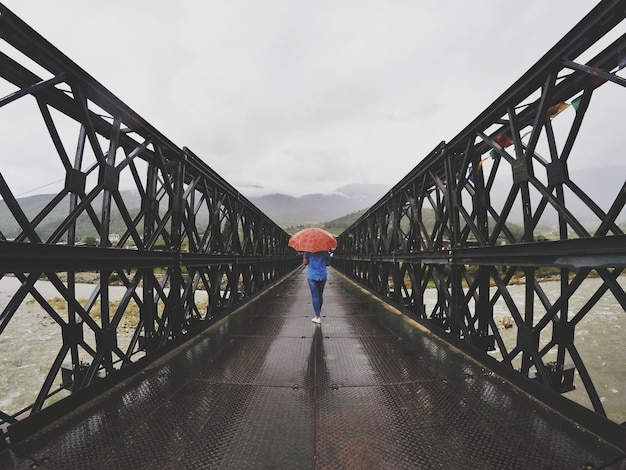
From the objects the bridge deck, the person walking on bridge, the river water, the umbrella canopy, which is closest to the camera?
the bridge deck

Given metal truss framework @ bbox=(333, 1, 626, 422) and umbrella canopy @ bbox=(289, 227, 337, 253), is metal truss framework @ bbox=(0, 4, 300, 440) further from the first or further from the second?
metal truss framework @ bbox=(333, 1, 626, 422)

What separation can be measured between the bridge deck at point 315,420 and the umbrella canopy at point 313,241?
215 centimetres

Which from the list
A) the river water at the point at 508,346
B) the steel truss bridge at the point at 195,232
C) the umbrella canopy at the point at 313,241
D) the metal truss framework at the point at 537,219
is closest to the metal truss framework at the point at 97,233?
the steel truss bridge at the point at 195,232

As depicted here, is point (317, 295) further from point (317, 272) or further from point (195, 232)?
point (195, 232)

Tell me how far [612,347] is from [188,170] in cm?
1439

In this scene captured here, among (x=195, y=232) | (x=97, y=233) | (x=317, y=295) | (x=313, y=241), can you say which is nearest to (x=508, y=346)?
(x=317, y=295)

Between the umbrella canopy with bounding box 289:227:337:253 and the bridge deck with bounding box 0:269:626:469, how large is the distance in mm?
2152

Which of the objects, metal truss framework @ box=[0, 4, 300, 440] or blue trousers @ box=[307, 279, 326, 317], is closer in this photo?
metal truss framework @ box=[0, 4, 300, 440]

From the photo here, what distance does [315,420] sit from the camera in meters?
2.42

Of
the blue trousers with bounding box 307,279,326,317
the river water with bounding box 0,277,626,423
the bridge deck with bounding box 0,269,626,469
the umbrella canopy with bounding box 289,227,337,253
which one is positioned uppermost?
the umbrella canopy with bounding box 289,227,337,253

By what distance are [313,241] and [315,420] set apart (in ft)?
11.9

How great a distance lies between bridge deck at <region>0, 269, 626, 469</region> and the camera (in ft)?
6.52

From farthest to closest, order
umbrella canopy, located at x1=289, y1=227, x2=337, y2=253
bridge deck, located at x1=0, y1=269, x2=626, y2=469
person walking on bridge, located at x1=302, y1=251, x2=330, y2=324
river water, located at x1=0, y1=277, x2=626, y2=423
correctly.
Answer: river water, located at x1=0, y1=277, x2=626, y2=423
person walking on bridge, located at x1=302, y1=251, x2=330, y2=324
umbrella canopy, located at x1=289, y1=227, x2=337, y2=253
bridge deck, located at x1=0, y1=269, x2=626, y2=469

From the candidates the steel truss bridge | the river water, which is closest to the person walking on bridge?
the steel truss bridge
